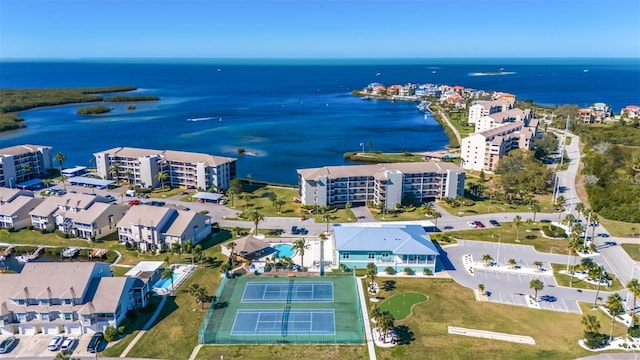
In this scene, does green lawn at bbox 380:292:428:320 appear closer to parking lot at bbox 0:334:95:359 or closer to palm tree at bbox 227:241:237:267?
palm tree at bbox 227:241:237:267

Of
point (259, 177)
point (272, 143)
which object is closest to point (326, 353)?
point (259, 177)

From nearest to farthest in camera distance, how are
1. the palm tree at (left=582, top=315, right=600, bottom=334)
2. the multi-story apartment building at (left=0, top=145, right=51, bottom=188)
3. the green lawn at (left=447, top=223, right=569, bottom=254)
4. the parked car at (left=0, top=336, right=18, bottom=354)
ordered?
the parked car at (left=0, top=336, right=18, bottom=354), the palm tree at (left=582, top=315, right=600, bottom=334), the green lawn at (left=447, top=223, right=569, bottom=254), the multi-story apartment building at (left=0, top=145, right=51, bottom=188)

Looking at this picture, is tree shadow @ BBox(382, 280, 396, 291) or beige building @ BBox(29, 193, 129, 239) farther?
beige building @ BBox(29, 193, 129, 239)

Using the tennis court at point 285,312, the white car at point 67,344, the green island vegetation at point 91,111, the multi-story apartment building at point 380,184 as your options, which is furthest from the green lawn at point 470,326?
the green island vegetation at point 91,111

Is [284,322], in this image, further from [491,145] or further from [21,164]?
[21,164]

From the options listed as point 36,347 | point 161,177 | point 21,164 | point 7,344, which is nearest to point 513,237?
point 36,347

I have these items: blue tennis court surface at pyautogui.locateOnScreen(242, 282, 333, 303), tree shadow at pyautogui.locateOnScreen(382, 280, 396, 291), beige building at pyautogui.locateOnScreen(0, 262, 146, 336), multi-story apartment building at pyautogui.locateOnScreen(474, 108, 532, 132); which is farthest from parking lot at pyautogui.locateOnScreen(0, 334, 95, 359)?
multi-story apartment building at pyautogui.locateOnScreen(474, 108, 532, 132)
